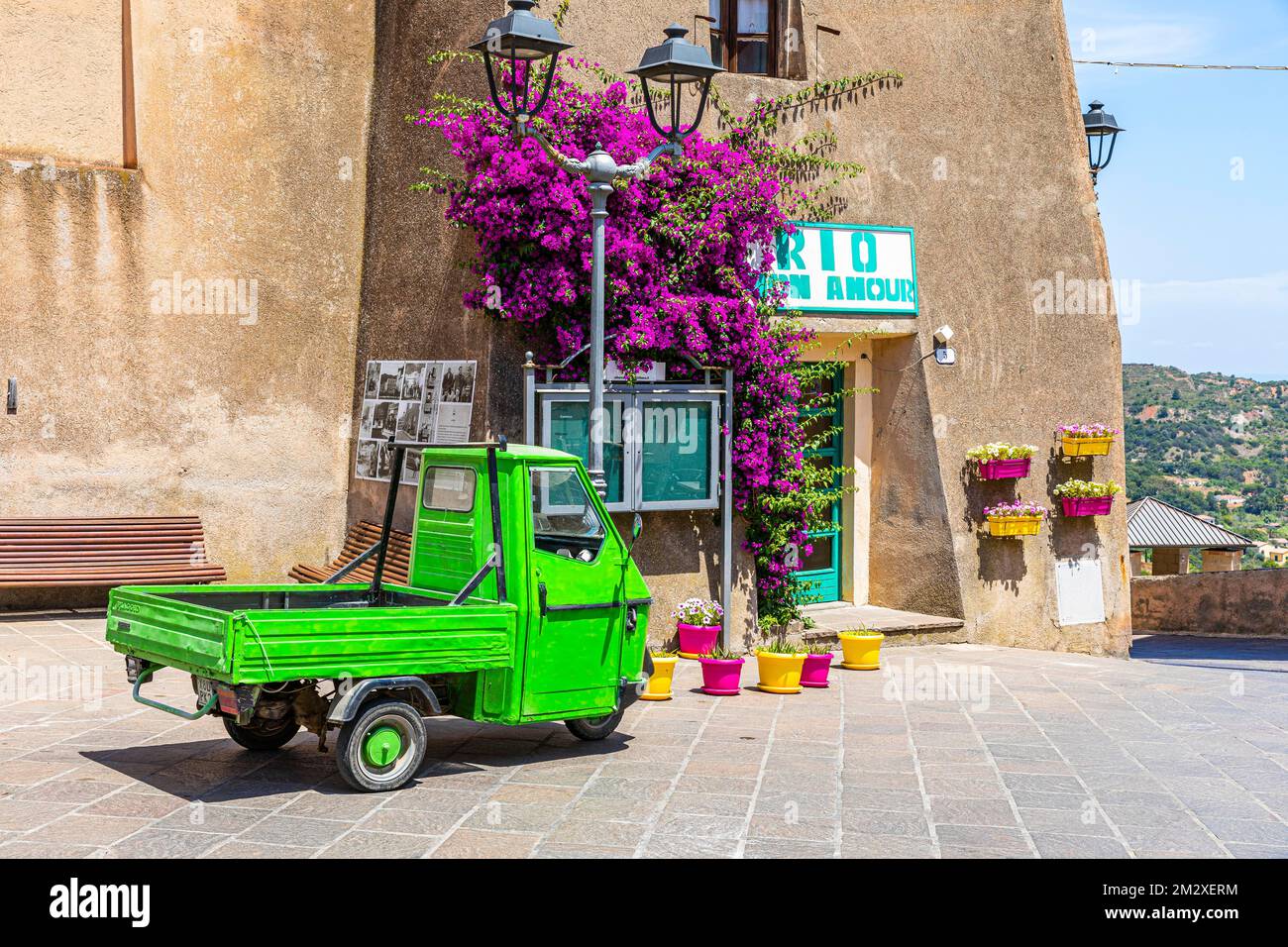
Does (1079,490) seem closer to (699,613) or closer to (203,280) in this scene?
(699,613)

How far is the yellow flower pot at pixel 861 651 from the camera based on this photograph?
1255 centimetres

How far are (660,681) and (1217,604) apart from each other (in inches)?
582

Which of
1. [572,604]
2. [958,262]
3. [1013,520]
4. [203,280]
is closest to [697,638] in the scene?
[572,604]

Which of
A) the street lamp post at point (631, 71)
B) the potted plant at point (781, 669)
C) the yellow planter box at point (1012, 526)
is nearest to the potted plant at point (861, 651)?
the potted plant at point (781, 669)

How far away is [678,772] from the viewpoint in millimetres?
8258

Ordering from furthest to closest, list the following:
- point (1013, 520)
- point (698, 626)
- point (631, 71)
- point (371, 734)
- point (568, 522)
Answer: point (1013, 520)
point (698, 626)
point (631, 71)
point (568, 522)
point (371, 734)

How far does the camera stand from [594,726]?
895 cm

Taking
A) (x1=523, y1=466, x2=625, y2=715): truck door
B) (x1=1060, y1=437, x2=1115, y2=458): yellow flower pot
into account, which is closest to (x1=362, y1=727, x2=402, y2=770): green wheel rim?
(x1=523, y1=466, x2=625, y2=715): truck door

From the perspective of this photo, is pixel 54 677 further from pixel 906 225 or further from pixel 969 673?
pixel 906 225

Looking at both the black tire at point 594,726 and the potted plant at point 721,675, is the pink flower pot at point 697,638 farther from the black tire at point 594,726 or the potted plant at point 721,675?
the black tire at point 594,726

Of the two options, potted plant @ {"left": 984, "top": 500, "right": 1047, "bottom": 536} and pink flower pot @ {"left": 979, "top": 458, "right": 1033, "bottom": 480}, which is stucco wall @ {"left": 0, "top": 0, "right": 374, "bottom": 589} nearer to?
pink flower pot @ {"left": 979, "top": 458, "right": 1033, "bottom": 480}

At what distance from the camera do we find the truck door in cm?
827

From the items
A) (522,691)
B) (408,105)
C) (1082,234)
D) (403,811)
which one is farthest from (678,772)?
(1082,234)
